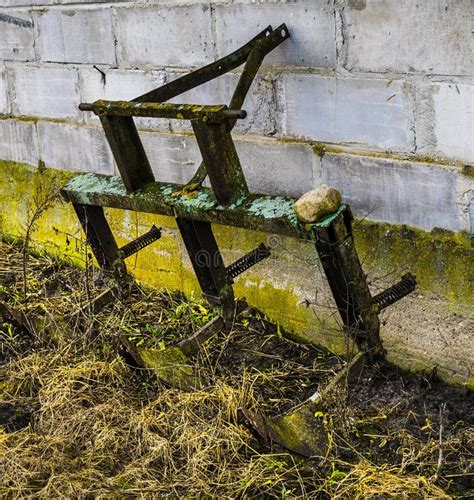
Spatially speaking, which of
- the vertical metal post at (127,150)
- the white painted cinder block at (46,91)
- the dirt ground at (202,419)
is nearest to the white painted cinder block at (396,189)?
the dirt ground at (202,419)

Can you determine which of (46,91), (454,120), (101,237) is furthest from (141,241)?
(454,120)

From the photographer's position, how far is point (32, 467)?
11.3ft

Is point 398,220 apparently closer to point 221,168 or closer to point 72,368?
point 221,168

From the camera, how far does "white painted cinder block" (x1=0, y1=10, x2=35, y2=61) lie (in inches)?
197

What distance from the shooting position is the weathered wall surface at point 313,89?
3432 mm

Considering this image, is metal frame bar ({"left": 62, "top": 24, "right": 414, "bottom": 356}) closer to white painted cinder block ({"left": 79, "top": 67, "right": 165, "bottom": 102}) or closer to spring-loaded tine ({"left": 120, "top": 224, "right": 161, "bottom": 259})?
spring-loaded tine ({"left": 120, "top": 224, "right": 161, "bottom": 259})

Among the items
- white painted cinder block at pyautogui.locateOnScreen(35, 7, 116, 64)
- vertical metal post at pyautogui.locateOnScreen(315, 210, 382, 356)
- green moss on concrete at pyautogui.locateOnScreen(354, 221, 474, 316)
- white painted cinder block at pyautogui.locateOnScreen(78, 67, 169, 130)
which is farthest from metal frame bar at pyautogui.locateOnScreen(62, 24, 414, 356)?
white painted cinder block at pyautogui.locateOnScreen(35, 7, 116, 64)

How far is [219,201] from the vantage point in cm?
356

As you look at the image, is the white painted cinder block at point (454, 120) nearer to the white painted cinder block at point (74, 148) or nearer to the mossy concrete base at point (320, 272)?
the mossy concrete base at point (320, 272)

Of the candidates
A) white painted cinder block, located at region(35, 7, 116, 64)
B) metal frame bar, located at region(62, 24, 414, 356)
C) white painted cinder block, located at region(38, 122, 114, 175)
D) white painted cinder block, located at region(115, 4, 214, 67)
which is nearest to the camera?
metal frame bar, located at region(62, 24, 414, 356)

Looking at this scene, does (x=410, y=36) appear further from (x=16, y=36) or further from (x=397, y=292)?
(x=16, y=36)

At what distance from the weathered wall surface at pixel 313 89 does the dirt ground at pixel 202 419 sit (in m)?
0.36

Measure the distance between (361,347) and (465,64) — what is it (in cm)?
119

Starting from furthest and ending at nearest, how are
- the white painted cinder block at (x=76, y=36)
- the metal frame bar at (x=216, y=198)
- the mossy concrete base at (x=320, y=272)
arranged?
the white painted cinder block at (x=76, y=36), the mossy concrete base at (x=320, y=272), the metal frame bar at (x=216, y=198)
